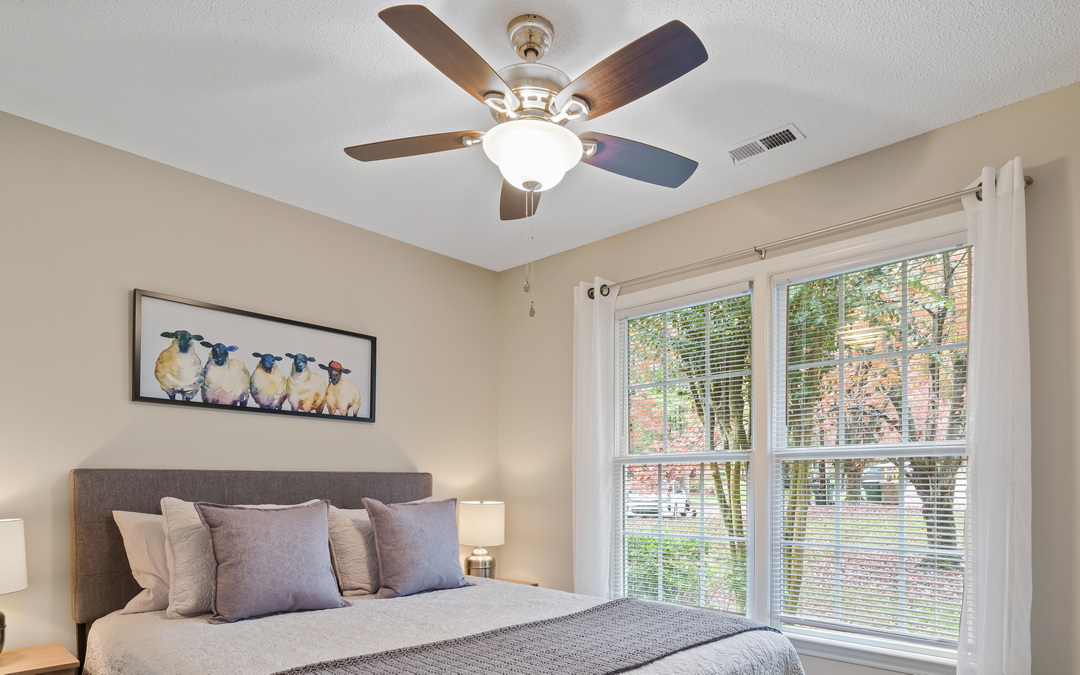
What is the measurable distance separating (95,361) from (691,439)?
2.77m

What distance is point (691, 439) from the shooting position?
386cm

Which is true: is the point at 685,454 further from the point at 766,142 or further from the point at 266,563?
the point at 266,563

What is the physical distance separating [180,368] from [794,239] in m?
2.86

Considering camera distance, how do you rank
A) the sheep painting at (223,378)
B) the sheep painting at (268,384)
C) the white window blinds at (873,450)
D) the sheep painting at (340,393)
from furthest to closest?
the sheep painting at (340,393) → the sheep painting at (268,384) → the sheep painting at (223,378) → the white window blinds at (873,450)

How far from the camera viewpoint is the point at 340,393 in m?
3.98

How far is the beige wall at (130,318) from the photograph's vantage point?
2.89 meters

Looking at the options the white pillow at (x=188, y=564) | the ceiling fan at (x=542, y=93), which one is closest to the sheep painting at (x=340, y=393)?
the white pillow at (x=188, y=564)

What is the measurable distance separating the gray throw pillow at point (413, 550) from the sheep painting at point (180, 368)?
952mm

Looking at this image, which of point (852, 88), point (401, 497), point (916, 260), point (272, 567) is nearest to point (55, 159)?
point (272, 567)

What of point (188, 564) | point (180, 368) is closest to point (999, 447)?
point (188, 564)

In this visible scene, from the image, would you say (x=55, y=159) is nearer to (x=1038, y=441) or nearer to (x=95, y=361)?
(x=95, y=361)

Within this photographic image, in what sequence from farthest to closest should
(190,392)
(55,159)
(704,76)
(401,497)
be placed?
(401,497) < (190,392) < (55,159) < (704,76)

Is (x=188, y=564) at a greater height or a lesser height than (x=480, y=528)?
greater

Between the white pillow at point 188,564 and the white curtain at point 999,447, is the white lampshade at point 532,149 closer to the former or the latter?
the white curtain at point 999,447
